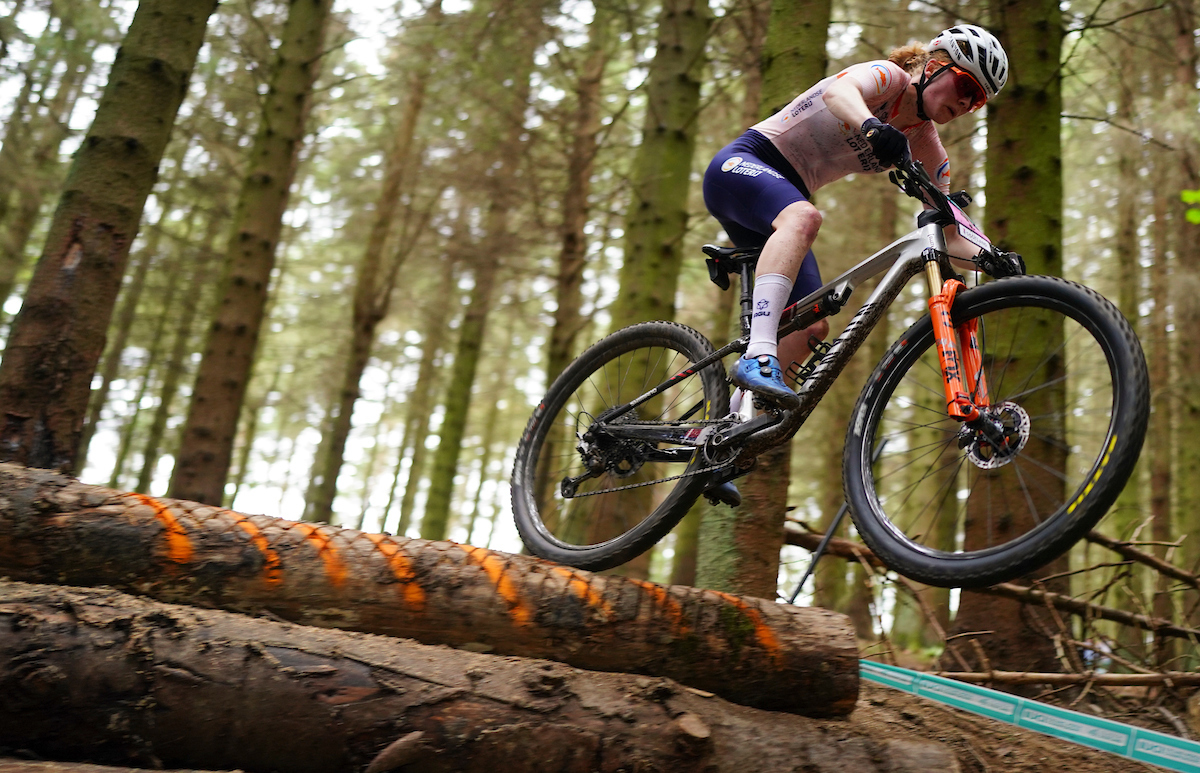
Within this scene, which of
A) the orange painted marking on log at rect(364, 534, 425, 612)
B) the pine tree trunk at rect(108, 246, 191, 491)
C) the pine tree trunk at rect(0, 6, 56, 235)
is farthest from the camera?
the pine tree trunk at rect(108, 246, 191, 491)

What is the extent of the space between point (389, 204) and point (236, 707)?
11.4m

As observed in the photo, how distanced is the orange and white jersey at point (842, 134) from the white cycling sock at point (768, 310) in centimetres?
64

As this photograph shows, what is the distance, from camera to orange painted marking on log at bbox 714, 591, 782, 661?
2979 mm

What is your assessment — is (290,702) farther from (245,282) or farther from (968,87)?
(245,282)

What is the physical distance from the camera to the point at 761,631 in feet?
9.86

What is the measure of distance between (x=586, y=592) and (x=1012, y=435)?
4.93 feet

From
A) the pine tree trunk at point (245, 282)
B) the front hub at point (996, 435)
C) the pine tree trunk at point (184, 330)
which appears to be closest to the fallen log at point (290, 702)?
the front hub at point (996, 435)

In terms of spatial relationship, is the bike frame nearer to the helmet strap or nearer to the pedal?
the pedal

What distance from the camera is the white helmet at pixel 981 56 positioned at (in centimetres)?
318

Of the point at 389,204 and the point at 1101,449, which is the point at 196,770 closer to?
the point at 1101,449

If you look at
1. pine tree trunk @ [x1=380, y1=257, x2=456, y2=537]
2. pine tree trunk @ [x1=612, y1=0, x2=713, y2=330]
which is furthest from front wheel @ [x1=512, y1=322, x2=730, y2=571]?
pine tree trunk @ [x1=380, y1=257, x2=456, y2=537]

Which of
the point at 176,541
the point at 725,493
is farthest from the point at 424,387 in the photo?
the point at 176,541

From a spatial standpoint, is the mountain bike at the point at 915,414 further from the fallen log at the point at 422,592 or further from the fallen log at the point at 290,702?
the fallen log at the point at 290,702

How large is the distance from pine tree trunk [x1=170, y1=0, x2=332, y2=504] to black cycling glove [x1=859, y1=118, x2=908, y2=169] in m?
6.33
